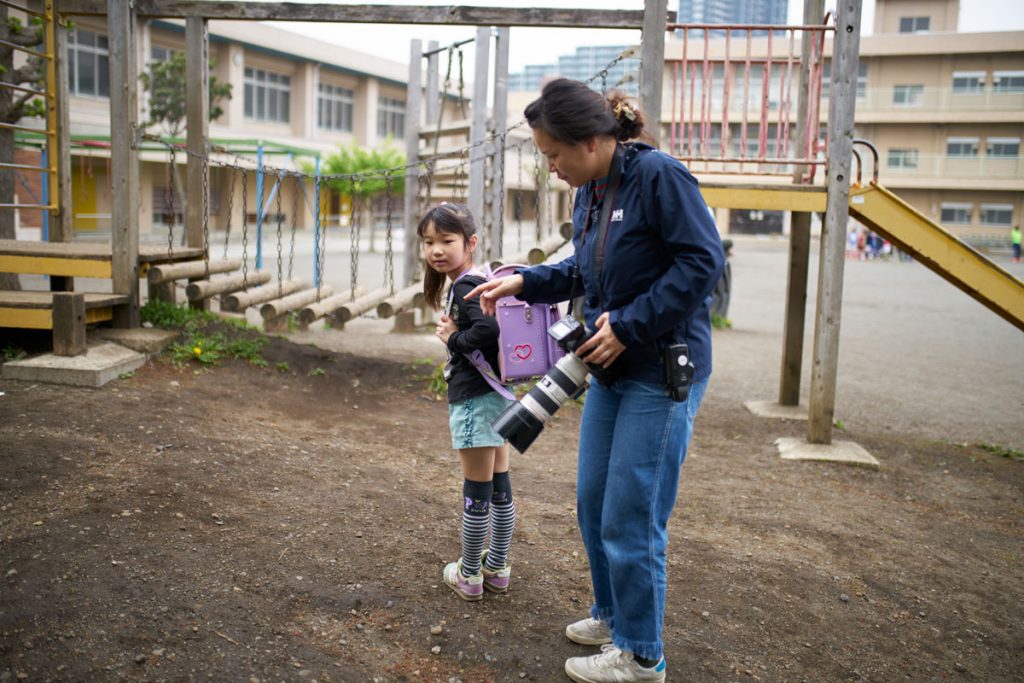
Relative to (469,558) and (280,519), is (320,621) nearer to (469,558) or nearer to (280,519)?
(469,558)

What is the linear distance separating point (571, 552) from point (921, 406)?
5646 mm

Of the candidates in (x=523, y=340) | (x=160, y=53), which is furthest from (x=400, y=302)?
(x=160, y=53)

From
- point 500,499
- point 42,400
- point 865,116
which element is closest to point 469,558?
point 500,499

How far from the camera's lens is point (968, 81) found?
50.9 m

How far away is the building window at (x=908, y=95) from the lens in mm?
49969

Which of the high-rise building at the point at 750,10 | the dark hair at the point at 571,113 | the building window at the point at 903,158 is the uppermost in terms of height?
the high-rise building at the point at 750,10

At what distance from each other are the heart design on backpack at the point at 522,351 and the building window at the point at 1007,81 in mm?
54976

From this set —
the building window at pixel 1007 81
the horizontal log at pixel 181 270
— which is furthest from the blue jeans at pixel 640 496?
the building window at pixel 1007 81

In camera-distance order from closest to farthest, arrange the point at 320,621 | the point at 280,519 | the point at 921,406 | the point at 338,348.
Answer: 1. the point at 320,621
2. the point at 280,519
3. the point at 921,406
4. the point at 338,348

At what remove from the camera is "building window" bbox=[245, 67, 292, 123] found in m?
40.7

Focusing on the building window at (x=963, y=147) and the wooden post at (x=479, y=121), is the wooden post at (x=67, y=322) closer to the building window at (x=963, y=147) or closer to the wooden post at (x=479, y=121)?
the wooden post at (x=479, y=121)

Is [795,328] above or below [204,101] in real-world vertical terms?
below

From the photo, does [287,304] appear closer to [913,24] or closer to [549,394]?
[549,394]

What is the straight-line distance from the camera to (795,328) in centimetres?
788
